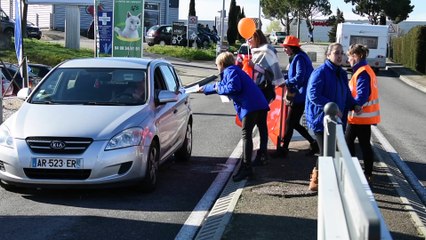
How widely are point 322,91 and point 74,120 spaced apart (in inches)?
111

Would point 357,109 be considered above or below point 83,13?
below

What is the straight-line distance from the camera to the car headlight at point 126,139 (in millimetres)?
6449

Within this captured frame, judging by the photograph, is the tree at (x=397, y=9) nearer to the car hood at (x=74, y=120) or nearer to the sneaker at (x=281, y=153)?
the sneaker at (x=281, y=153)

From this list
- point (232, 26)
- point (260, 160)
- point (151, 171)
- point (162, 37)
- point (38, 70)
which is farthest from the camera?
point (232, 26)

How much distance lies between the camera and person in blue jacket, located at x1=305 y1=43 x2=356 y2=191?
6340 millimetres

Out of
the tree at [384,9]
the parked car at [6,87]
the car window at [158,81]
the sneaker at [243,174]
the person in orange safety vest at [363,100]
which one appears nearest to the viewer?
the person in orange safety vest at [363,100]

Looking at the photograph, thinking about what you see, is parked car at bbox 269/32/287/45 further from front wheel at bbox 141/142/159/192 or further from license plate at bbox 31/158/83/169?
license plate at bbox 31/158/83/169

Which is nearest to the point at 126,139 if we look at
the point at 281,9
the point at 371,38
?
the point at 371,38

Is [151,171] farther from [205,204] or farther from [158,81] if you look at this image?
[158,81]

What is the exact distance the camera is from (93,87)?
758 centimetres

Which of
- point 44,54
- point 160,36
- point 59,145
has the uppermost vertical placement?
point 160,36

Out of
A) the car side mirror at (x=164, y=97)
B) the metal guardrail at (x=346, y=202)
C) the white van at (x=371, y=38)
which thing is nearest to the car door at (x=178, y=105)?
the car side mirror at (x=164, y=97)

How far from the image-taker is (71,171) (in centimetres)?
634

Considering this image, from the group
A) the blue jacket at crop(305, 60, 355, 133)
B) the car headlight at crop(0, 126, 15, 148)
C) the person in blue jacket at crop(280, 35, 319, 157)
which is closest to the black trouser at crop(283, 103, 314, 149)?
the person in blue jacket at crop(280, 35, 319, 157)
